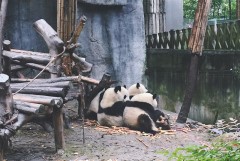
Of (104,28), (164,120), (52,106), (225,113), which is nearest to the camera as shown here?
(52,106)

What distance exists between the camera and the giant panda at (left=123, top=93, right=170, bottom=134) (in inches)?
283

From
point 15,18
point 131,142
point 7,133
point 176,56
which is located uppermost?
point 15,18

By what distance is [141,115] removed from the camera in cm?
722

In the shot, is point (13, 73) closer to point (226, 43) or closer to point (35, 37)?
point (35, 37)

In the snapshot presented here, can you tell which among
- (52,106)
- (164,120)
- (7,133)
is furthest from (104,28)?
(7,133)

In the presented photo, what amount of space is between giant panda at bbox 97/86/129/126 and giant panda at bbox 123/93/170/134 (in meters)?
0.12

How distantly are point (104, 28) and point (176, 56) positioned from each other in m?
1.58

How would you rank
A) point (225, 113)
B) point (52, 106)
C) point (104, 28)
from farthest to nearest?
point (104, 28) → point (225, 113) → point (52, 106)

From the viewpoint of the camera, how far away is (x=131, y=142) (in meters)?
6.54

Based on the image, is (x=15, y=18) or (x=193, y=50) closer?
(x=193, y=50)

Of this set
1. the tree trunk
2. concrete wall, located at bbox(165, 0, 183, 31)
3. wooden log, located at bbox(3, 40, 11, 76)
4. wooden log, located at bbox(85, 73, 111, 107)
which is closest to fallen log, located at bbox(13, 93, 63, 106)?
wooden log, located at bbox(3, 40, 11, 76)

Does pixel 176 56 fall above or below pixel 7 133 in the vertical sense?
above

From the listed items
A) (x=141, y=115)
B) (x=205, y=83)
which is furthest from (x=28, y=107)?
(x=205, y=83)

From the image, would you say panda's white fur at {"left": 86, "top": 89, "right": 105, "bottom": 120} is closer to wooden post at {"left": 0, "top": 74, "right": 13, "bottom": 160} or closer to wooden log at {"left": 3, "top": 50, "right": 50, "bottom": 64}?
wooden log at {"left": 3, "top": 50, "right": 50, "bottom": 64}
